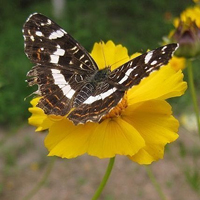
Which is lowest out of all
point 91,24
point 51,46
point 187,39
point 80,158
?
point 91,24

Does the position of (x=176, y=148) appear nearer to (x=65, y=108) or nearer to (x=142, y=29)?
(x=65, y=108)

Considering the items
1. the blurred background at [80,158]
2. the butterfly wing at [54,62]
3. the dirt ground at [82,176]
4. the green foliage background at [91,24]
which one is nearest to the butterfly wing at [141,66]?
the butterfly wing at [54,62]

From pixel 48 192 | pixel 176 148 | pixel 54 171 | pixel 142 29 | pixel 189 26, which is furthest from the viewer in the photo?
pixel 142 29

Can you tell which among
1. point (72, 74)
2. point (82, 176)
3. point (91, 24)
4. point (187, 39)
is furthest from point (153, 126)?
point (91, 24)

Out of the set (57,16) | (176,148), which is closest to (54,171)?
(176,148)

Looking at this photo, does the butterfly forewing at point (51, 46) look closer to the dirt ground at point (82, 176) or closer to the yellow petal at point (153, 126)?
the yellow petal at point (153, 126)

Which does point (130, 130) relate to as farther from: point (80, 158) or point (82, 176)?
point (80, 158)
